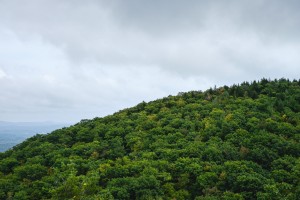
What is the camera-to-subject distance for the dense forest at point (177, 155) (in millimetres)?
32781

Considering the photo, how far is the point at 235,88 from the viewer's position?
65938mm

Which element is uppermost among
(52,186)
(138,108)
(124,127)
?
(138,108)

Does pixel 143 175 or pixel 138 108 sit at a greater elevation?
pixel 138 108

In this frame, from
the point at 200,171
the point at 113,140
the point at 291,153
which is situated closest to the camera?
the point at 200,171

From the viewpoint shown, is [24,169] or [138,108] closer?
[24,169]

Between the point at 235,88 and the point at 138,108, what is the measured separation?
2153 centimetres

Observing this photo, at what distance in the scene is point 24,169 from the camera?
40.7 metres

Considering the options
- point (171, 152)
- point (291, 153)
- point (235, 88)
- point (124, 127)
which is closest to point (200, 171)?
point (171, 152)

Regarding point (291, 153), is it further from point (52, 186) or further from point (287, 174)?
point (52, 186)

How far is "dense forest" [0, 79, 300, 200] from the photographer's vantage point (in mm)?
32781

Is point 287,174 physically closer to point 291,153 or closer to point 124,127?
point 291,153

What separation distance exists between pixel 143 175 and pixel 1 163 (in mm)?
24454

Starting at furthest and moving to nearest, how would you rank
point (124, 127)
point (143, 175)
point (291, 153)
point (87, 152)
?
point (124, 127) < point (87, 152) < point (291, 153) < point (143, 175)

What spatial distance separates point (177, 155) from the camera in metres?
40.1
